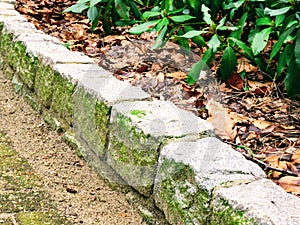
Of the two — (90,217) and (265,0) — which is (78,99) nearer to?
(90,217)

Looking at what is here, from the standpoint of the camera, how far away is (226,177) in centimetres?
153

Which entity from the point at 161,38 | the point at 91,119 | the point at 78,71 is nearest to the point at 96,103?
the point at 91,119

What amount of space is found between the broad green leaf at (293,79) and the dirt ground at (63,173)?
801 mm

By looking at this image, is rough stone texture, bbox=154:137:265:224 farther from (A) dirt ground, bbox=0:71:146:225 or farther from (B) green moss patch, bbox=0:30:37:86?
(B) green moss patch, bbox=0:30:37:86

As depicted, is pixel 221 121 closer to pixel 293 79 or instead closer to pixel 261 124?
pixel 261 124

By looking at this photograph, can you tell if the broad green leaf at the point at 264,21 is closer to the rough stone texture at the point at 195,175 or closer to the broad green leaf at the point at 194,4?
the broad green leaf at the point at 194,4

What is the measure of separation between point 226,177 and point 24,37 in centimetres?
172

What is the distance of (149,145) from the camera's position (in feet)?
5.91

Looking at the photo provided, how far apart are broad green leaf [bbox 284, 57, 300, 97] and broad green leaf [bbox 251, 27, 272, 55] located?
0.14m

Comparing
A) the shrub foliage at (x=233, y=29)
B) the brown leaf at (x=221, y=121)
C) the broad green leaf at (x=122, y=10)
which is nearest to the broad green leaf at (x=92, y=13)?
the shrub foliage at (x=233, y=29)

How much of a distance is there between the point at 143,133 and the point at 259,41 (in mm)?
692

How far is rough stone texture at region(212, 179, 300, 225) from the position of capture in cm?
131

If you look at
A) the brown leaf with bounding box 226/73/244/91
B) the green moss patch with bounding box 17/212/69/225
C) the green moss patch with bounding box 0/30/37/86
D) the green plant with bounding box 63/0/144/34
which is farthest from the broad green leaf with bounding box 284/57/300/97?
the green moss patch with bounding box 0/30/37/86

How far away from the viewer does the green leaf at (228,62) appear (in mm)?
2254
